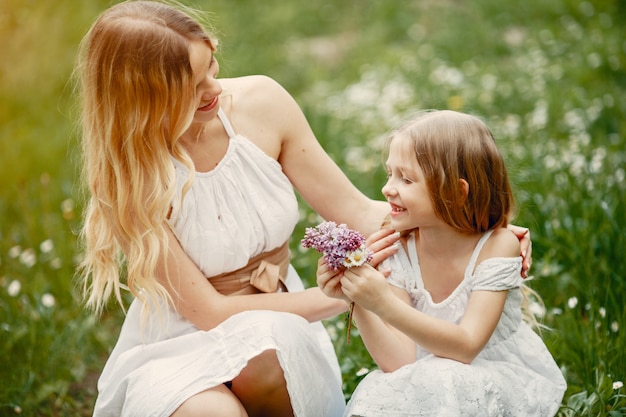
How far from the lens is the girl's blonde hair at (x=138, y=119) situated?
6.89 ft

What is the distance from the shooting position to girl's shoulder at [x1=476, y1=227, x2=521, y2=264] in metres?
2.04

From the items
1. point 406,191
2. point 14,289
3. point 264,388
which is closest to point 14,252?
point 14,289

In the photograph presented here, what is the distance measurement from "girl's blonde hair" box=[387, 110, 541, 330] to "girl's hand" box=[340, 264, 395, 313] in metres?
0.26

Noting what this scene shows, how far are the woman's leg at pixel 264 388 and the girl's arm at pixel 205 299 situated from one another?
0.20m

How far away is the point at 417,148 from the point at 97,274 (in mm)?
949

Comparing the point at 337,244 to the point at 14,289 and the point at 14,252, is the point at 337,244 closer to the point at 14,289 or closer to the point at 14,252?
the point at 14,289

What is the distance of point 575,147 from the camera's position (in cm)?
365

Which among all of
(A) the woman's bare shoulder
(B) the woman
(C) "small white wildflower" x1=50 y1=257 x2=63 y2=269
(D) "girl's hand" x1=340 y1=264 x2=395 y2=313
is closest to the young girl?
(D) "girl's hand" x1=340 y1=264 x2=395 y2=313

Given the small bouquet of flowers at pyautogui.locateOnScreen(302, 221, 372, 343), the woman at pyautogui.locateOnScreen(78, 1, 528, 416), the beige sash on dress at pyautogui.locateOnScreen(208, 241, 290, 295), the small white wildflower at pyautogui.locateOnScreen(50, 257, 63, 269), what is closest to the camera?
the small bouquet of flowers at pyautogui.locateOnScreen(302, 221, 372, 343)

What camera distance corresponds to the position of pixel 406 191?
79.4 inches

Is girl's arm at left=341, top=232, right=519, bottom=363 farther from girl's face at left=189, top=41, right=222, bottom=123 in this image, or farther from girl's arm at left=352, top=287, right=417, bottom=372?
girl's face at left=189, top=41, right=222, bottom=123

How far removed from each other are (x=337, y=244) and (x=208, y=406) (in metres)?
0.52

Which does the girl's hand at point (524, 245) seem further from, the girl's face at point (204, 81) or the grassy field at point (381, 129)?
the girl's face at point (204, 81)

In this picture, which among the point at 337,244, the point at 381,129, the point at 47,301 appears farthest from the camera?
the point at 381,129
